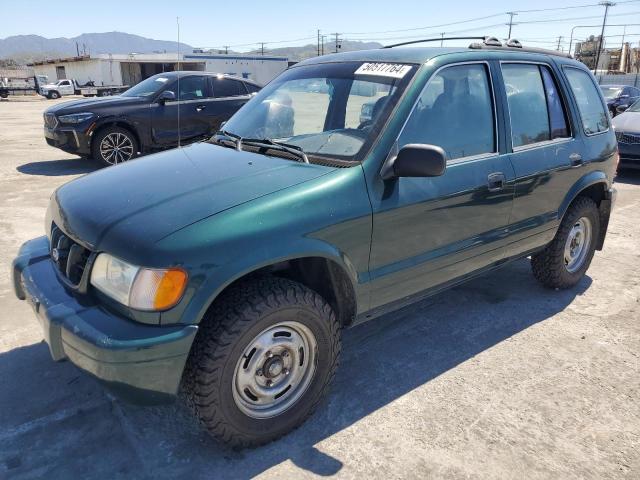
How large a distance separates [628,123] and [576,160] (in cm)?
688

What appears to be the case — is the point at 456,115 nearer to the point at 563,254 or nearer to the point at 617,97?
the point at 563,254

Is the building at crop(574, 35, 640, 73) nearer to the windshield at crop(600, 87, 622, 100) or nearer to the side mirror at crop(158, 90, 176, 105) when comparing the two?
the windshield at crop(600, 87, 622, 100)

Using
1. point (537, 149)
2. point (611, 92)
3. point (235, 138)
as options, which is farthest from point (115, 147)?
point (611, 92)

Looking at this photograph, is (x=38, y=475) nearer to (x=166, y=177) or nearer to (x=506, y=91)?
(x=166, y=177)

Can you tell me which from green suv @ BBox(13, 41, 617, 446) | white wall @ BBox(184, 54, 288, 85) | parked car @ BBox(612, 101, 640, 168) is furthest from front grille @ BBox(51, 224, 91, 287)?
white wall @ BBox(184, 54, 288, 85)

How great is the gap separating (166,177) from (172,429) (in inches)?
51.9

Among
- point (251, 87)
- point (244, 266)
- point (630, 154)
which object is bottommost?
point (630, 154)

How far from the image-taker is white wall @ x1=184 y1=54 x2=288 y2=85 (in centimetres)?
5259

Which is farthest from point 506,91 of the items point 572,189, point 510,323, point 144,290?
point 144,290

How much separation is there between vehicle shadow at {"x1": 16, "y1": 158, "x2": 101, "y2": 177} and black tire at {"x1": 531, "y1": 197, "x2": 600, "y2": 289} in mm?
7492

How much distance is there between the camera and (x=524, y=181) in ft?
11.6

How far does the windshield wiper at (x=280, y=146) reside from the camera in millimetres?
2877

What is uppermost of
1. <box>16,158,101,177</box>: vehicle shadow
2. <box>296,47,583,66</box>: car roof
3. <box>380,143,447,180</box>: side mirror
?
<box>296,47,583,66</box>: car roof

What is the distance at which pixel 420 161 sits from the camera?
2588mm
